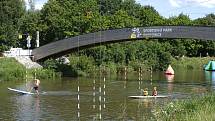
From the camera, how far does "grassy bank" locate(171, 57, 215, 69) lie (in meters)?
87.5

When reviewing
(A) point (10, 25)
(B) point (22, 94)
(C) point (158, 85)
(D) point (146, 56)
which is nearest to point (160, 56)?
(D) point (146, 56)

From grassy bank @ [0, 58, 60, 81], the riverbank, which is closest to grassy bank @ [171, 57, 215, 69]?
the riverbank

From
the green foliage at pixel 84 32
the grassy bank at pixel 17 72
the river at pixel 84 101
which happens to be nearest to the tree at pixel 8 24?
the green foliage at pixel 84 32

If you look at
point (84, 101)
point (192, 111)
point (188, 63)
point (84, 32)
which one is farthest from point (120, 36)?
point (192, 111)

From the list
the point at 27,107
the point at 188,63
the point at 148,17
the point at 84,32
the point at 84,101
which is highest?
the point at 148,17

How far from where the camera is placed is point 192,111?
21.9m

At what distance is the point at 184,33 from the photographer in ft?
183

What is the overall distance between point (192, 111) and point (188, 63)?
69.2 m

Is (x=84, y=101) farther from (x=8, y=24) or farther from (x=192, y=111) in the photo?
(x=8, y=24)

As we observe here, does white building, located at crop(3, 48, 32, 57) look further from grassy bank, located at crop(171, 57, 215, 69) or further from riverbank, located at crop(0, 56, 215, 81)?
grassy bank, located at crop(171, 57, 215, 69)

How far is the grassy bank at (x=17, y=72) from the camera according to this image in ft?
184

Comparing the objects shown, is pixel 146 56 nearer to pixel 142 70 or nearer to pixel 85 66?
pixel 142 70

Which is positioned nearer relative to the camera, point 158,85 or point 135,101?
point 135,101

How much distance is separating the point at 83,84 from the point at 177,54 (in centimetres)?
4467
